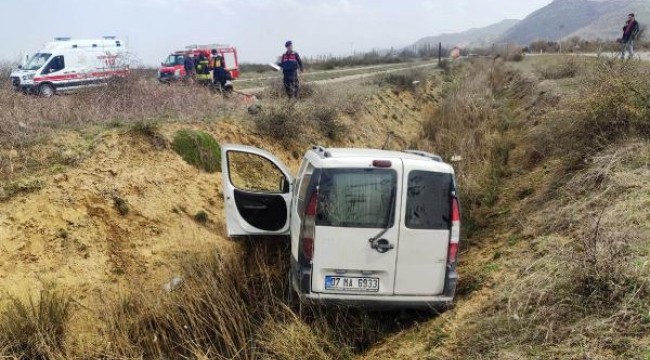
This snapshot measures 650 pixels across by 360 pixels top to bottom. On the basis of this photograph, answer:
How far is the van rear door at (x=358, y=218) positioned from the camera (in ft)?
15.1

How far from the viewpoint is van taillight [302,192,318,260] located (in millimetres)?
4590

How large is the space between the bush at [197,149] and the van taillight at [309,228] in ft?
15.2

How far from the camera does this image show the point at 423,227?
467cm

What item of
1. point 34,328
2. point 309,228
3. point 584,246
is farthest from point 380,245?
point 34,328

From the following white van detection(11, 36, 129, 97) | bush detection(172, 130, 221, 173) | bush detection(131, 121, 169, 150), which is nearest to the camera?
bush detection(131, 121, 169, 150)

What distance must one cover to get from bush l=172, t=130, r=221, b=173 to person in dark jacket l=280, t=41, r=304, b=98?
508 cm

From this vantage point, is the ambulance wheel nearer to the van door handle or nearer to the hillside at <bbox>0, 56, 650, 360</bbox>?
the hillside at <bbox>0, 56, 650, 360</bbox>

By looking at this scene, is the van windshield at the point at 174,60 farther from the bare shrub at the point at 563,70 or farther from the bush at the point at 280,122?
the bare shrub at the point at 563,70

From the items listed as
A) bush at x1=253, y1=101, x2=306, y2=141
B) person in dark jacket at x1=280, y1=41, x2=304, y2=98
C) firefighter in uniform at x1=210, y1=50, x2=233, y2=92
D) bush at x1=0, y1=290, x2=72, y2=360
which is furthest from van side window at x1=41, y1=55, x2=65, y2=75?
bush at x1=0, y1=290, x2=72, y2=360

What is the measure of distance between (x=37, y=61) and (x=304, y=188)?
19.6m

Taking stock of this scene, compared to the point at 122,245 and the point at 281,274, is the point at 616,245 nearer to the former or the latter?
the point at 281,274

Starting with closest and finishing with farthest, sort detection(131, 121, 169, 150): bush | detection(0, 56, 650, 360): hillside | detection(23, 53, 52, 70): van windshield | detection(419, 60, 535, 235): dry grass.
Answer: detection(0, 56, 650, 360): hillside
detection(131, 121, 169, 150): bush
detection(419, 60, 535, 235): dry grass
detection(23, 53, 52, 70): van windshield

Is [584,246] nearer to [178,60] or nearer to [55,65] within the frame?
[55,65]

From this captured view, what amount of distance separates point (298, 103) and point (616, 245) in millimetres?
9596
